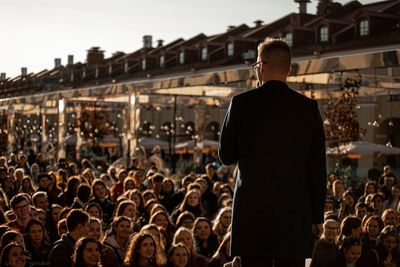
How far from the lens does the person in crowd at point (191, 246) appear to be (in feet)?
26.6

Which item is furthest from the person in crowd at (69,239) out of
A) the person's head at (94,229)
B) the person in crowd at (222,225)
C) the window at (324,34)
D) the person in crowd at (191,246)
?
the window at (324,34)

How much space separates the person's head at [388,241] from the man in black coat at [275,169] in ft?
19.6

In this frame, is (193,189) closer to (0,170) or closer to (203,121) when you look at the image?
(0,170)

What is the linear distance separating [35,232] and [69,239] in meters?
0.61

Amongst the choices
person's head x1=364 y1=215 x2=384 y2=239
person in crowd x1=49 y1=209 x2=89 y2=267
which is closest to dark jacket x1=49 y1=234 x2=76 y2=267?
person in crowd x1=49 y1=209 x2=89 y2=267

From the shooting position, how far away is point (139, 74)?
192 feet

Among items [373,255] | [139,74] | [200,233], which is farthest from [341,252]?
[139,74]

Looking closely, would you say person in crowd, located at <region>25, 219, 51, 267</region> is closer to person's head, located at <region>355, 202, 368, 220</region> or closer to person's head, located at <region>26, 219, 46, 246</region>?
person's head, located at <region>26, 219, 46, 246</region>

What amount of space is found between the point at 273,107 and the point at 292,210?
0.52 metres

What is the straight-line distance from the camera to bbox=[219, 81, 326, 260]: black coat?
3471 mm

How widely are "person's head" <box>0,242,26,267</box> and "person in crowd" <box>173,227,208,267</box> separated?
208 centimetres

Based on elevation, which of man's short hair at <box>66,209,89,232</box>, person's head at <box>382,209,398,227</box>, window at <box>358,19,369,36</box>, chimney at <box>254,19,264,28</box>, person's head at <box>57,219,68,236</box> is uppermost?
chimney at <box>254,19,264,28</box>

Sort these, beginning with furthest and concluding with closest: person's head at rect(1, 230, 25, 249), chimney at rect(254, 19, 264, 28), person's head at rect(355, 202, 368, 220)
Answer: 1. chimney at rect(254, 19, 264, 28)
2. person's head at rect(355, 202, 368, 220)
3. person's head at rect(1, 230, 25, 249)

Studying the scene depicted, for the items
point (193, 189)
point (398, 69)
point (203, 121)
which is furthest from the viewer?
point (203, 121)
